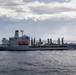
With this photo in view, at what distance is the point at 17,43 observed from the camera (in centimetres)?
14338

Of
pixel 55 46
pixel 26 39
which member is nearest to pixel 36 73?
pixel 26 39

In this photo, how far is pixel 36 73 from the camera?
52.4m

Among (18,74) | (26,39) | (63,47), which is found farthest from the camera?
(63,47)

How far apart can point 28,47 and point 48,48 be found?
1084 cm

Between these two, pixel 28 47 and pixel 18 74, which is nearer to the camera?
pixel 18 74

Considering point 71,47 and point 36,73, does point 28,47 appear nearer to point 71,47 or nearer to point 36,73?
point 71,47

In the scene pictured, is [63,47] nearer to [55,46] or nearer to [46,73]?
[55,46]

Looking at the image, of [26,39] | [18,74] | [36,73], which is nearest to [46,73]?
[36,73]

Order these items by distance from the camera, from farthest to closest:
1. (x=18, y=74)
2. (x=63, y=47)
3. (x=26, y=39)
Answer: (x=63, y=47) → (x=26, y=39) → (x=18, y=74)

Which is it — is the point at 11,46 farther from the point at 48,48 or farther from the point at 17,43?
the point at 48,48

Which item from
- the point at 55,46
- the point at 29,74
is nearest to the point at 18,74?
the point at 29,74

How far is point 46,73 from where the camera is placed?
52531mm

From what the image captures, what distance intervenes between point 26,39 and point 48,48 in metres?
13.2

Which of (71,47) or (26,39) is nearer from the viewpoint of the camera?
(26,39)
